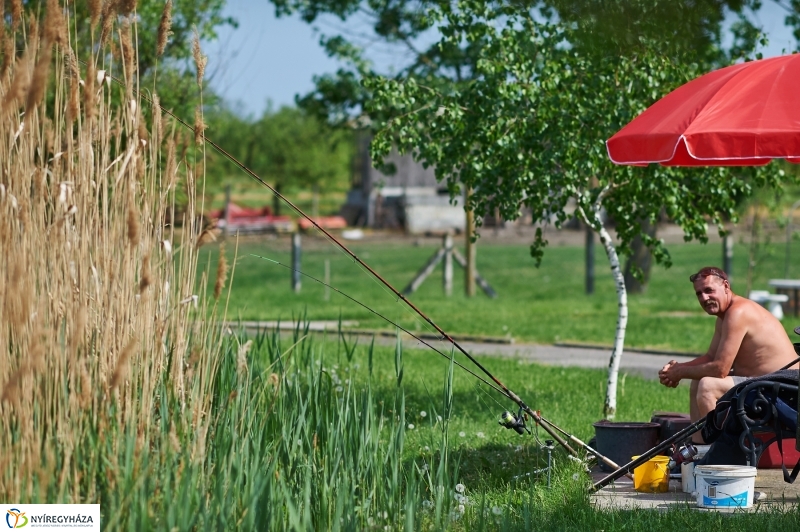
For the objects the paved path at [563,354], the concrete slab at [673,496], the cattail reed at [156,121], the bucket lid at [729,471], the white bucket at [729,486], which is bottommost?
the paved path at [563,354]

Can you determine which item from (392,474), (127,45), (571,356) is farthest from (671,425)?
(571,356)

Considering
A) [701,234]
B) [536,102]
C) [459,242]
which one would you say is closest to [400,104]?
[536,102]

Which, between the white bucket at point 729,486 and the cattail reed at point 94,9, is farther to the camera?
the white bucket at point 729,486

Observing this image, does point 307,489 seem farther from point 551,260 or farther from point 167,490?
point 551,260

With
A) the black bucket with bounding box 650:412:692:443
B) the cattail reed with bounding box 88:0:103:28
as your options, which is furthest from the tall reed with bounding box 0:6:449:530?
the black bucket with bounding box 650:412:692:443

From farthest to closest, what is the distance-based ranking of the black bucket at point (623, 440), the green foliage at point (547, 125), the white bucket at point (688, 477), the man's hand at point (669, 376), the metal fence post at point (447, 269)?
the metal fence post at point (447, 269) → the green foliage at point (547, 125) → the man's hand at point (669, 376) → the black bucket at point (623, 440) → the white bucket at point (688, 477)

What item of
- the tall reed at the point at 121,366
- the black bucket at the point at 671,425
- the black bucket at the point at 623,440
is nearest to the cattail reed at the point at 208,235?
the tall reed at the point at 121,366

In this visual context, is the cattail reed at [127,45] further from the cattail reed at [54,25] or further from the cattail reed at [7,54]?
the cattail reed at [7,54]

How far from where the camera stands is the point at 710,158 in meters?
5.12

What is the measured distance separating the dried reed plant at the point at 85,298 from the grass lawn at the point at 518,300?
1.60 ft

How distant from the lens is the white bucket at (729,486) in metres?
4.95

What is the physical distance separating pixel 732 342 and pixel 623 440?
0.78 meters

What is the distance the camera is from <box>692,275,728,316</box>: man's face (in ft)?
19.3

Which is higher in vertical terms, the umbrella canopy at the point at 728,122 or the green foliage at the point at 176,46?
the green foliage at the point at 176,46
